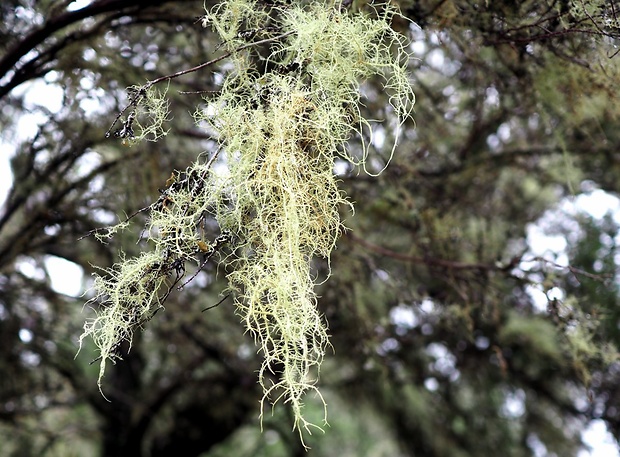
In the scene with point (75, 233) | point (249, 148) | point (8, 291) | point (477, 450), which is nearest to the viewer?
point (249, 148)

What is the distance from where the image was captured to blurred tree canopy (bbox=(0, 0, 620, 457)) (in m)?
1.98

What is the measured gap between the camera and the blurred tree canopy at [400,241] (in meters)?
1.98

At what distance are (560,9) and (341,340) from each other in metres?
2.35

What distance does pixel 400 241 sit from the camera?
3.98 metres

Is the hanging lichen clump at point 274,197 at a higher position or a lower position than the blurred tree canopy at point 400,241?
higher

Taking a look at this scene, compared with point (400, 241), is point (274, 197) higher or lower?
higher

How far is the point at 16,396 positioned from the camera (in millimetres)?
3324

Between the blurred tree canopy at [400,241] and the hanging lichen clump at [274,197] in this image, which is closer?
the hanging lichen clump at [274,197]

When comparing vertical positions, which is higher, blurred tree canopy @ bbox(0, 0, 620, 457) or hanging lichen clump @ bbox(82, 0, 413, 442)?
hanging lichen clump @ bbox(82, 0, 413, 442)

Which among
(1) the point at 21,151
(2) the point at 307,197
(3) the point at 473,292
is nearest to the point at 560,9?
(2) the point at 307,197

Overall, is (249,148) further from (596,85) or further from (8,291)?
(8,291)

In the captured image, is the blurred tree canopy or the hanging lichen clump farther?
the blurred tree canopy

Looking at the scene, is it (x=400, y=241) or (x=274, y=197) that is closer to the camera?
(x=274, y=197)

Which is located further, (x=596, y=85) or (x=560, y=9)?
(x=596, y=85)
